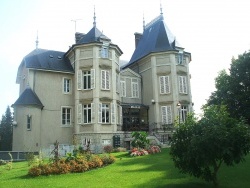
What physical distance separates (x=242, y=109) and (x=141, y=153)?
43.2ft

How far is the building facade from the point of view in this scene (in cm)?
2658

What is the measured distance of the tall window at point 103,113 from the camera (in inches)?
1060

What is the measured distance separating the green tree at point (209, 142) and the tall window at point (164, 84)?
18.4 m

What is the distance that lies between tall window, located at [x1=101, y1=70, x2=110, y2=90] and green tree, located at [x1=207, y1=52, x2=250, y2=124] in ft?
36.4

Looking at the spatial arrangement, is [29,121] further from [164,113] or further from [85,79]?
[164,113]

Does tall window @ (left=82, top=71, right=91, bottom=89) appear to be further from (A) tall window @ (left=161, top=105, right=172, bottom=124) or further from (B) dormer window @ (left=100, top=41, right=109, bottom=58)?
(A) tall window @ (left=161, top=105, right=172, bottom=124)

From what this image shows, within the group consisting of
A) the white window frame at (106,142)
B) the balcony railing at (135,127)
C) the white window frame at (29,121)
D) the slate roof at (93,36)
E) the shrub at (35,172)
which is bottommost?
the shrub at (35,172)

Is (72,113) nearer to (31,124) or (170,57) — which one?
(31,124)

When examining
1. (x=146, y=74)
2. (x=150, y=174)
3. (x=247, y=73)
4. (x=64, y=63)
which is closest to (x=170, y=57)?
(x=146, y=74)

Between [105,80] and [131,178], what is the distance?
16.2 meters

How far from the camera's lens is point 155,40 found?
33.0 meters

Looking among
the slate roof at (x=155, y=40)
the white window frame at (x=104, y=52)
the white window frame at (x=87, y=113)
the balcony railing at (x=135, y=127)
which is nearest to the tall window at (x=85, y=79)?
the white window frame at (x=87, y=113)

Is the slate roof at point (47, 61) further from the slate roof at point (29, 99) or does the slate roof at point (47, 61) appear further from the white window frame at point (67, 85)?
the slate roof at point (29, 99)

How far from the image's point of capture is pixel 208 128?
1122cm
